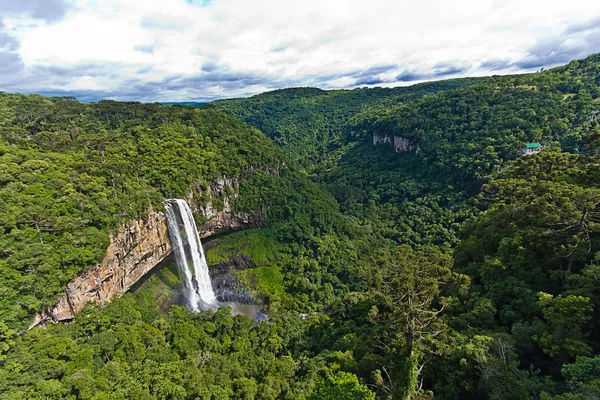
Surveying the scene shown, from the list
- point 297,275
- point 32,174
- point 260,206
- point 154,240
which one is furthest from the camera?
point 260,206

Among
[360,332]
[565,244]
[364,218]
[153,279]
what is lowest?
[364,218]

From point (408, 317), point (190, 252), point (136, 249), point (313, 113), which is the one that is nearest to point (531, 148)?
point (408, 317)

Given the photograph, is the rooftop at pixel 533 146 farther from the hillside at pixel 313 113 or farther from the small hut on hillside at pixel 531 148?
the hillside at pixel 313 113

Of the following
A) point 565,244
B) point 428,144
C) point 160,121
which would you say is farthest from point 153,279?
point 428,144

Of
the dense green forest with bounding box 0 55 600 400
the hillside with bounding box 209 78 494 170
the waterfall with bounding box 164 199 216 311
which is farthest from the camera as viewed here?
the hillside with bounding box 209 78 494 170

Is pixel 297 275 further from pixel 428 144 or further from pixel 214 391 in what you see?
pixel 428 144

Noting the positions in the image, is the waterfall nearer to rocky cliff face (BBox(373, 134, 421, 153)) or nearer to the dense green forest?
the dense green forest

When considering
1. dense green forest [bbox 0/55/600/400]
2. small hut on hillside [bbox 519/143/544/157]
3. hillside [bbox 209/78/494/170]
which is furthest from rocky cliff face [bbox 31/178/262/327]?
hillside [bbox 209/78/494/170]
